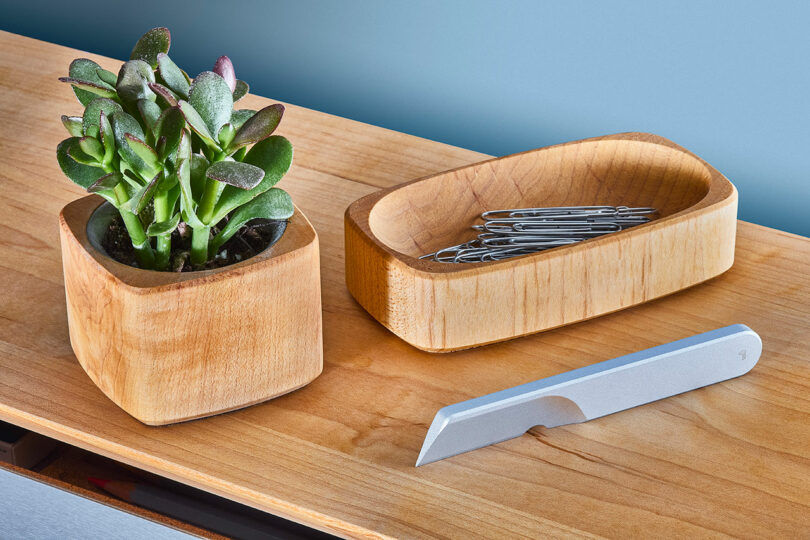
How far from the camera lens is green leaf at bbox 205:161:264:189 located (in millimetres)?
521

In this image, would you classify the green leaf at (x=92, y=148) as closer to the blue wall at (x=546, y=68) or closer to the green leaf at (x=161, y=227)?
the green leaf at (x=161, y=227)

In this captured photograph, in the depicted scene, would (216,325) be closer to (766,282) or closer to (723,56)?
(766,282)

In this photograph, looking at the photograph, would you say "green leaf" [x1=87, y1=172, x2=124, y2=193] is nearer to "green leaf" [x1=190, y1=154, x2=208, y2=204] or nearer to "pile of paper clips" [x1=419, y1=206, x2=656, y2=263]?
"green leaf" [x1=190, y1=154, x2=208, y2=204]

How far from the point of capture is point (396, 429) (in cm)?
61

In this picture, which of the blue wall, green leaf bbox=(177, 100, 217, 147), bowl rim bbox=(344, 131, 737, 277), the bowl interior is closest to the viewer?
green leaf bbox=(177, 100, 217, 147)

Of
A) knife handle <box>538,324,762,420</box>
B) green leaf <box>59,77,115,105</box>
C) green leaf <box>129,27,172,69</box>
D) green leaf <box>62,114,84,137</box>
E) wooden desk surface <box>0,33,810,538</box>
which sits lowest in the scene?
wooden desk surface <box>0,33,810,538</box>

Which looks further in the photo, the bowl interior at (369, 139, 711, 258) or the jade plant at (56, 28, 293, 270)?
the bowl interior at (369, 139, 711, 258)

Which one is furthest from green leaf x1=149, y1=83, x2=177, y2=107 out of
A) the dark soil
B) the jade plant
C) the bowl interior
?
the bowl interior

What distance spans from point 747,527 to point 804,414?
0.12m

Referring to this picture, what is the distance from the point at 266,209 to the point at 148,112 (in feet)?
0.29

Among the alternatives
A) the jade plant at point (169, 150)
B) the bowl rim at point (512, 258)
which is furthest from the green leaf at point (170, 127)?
the bowl rim at point (512, 258)

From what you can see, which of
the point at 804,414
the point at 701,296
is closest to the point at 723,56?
the point at 701,296

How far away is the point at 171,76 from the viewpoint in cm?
56

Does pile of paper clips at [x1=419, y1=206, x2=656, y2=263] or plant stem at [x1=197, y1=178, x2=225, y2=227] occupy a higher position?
plant stem at [x1=197, y1=178, x2=225, y2=227]
